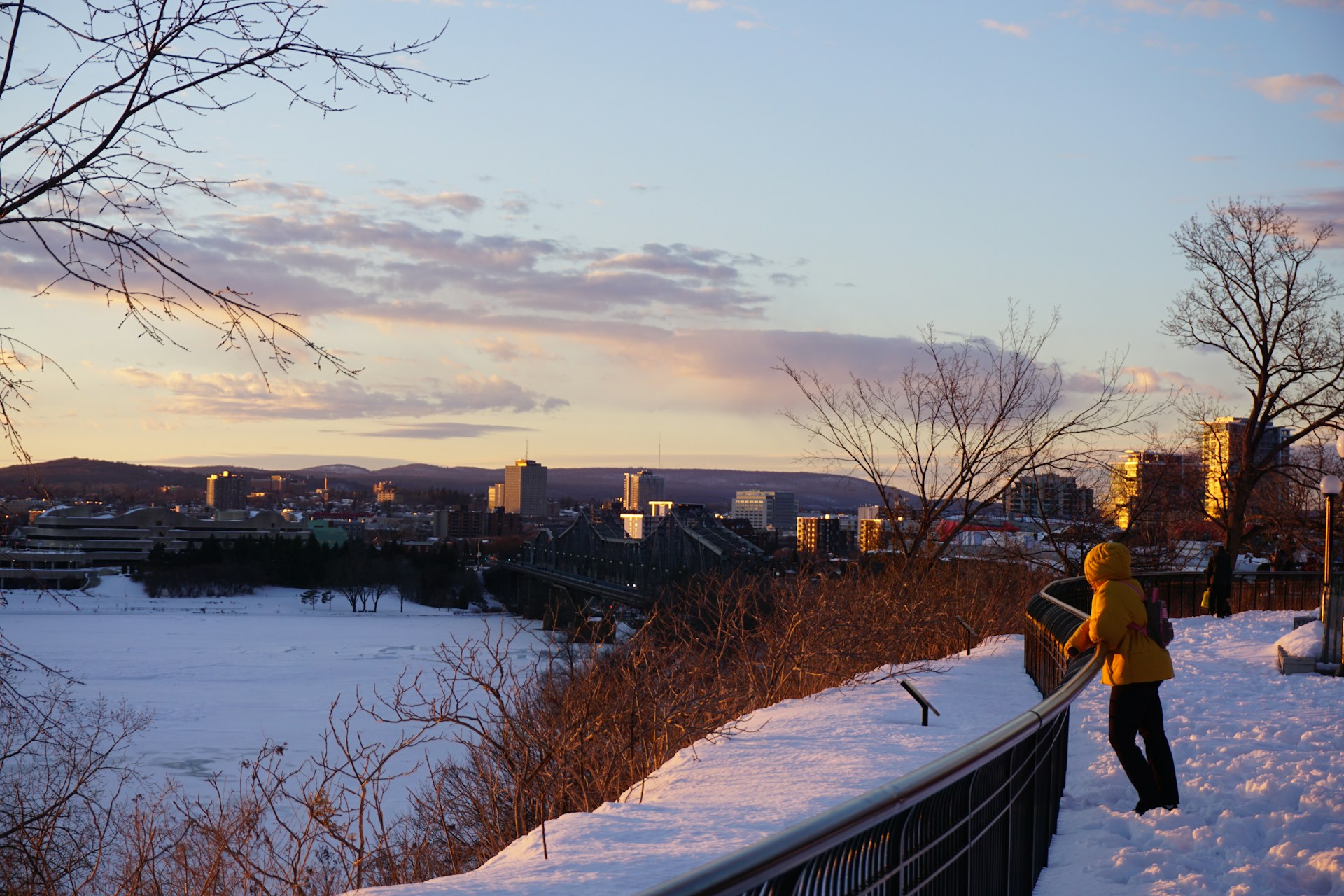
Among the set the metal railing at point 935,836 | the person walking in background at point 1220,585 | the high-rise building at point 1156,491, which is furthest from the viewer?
the high-rise building at point 1156,491

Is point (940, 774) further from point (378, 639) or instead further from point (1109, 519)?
point (378, 639)

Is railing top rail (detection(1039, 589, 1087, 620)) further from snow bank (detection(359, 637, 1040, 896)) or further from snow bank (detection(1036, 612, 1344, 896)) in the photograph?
snow bank (detection(359, 637, 1040, 896))

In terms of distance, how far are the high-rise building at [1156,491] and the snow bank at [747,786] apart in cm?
1901

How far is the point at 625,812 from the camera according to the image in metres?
6.69

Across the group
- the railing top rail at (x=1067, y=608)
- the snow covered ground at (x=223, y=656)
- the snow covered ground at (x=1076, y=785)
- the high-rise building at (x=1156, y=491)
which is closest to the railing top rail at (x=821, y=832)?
the snow covered ground at (x=1076, y=785)

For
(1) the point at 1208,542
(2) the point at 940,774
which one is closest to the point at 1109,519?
A: (1) the point at 1208,542

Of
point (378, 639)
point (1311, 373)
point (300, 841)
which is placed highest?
point (1311, 373)

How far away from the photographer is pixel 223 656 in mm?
74938

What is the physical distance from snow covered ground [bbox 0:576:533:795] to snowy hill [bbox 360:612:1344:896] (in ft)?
10.1

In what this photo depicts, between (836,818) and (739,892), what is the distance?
424 mm

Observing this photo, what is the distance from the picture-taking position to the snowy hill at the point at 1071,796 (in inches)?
197

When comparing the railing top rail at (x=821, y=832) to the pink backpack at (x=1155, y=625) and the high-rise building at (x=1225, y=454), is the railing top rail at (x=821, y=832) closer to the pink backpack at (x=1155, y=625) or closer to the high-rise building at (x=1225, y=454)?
the pink backpack at (x=1155, y=625)

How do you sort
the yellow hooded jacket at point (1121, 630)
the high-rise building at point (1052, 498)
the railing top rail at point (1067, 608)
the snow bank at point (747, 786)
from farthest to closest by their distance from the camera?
the high-rise building at point (1052, 498) < the railing top rail at point (1067, 608) < the yellow hooded jacket at point (1121, 630) < the snow bank at point (747, 786)

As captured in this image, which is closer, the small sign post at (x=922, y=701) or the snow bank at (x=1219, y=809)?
the snow bank at (x=1219, y=809)
